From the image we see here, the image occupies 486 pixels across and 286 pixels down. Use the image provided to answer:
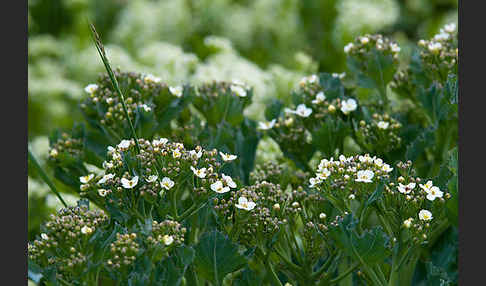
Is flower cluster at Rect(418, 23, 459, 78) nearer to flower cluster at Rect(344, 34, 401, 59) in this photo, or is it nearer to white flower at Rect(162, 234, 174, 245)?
flower cluster at Rect(344, 34, 401, 59)

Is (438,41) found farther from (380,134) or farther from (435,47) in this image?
(380,134)

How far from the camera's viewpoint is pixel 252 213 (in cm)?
157

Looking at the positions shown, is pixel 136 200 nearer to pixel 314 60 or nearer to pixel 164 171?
pixel 164 171

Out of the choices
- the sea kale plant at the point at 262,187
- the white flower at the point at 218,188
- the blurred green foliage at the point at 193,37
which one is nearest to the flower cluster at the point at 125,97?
the sea kale plant at the point at 262,187

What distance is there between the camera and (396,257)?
1.62 meters

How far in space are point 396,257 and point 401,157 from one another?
1.78 ft

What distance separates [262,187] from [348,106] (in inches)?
21.5

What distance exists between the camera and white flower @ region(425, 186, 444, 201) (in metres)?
1.54

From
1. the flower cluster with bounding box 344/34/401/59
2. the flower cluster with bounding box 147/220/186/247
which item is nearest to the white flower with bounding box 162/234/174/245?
the flower cluster with bounding box 147/220/186/247

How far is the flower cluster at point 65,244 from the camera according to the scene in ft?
4.67

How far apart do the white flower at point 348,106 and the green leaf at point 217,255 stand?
28.4 inches

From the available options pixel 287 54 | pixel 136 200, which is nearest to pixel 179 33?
pixel 287 54

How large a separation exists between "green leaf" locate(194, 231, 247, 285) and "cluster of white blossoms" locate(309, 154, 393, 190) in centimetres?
25

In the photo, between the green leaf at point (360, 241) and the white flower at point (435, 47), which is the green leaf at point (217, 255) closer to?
the green leaf at point (360, 241)
